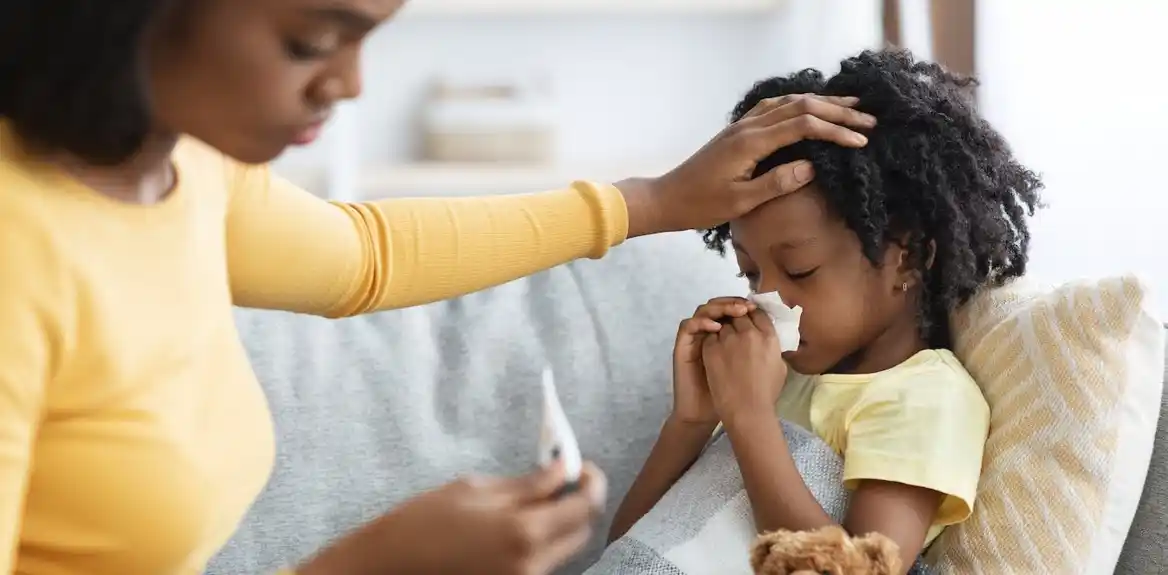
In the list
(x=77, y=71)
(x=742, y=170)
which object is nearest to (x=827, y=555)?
(x=742, y=170)

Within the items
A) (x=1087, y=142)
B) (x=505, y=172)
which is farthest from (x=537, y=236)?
(x=505, y=172)

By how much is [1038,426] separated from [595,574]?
1.43ft

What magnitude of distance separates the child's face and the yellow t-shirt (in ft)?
0.17

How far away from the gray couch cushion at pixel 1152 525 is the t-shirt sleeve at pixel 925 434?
15cm

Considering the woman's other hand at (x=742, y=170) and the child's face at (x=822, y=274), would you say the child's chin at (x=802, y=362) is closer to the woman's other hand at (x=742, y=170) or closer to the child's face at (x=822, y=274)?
the child's face at (x=822, y=274)

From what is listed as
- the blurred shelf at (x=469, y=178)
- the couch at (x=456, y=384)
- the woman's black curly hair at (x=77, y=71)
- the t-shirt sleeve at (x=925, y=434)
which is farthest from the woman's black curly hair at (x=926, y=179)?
the blurred shelf at (x=469, y=178)

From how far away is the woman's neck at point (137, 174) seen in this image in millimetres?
727

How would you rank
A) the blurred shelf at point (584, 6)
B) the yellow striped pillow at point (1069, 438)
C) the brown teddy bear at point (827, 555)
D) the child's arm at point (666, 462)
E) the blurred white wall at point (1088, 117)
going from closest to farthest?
the brown teddy bear at point (827, 555) < the yellow striped pillow at point (1069, 438) < the child's arm at point (666, 462) < the blurred white wall at point (1088, 117) < the blurred shelf at point (584, 6)

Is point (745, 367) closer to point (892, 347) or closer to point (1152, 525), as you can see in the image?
point (892, 347)

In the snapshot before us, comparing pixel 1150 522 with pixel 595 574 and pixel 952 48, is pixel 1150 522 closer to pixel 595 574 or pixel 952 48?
pixel 595 574

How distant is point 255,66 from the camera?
26.3 inches

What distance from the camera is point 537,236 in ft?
3.79

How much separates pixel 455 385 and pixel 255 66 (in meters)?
0.77

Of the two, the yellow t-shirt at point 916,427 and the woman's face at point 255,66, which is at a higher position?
the woman's face at point 255,66
